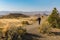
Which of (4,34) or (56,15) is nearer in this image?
(4,34)

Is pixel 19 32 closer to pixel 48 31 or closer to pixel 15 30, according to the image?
pixel 15 30

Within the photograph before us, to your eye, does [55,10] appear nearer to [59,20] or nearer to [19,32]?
[59,20]

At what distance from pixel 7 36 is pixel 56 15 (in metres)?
15.0

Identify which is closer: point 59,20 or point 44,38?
point 44,38

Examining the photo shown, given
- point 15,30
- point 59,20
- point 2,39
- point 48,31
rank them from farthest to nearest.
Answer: point 59,20 → point 48,31 → point 15,30 → point 2,39

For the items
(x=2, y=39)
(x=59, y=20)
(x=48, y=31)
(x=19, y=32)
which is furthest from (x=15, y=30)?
(x=59, y=20)

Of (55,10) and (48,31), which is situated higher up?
(55,10)

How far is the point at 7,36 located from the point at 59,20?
1460 cm

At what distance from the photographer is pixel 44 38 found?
1980cm

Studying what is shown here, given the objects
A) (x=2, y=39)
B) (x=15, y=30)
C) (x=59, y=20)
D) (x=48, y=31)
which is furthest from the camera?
(x=59, y=20)

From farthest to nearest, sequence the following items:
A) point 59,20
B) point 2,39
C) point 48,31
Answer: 1. point 59,20
2. point 48,31
3. point 2,39

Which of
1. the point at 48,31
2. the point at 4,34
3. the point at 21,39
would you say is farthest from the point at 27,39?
the point at 48,31

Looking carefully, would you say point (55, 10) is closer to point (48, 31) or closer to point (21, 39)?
point (48, 31)

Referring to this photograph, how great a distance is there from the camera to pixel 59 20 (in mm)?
30953
